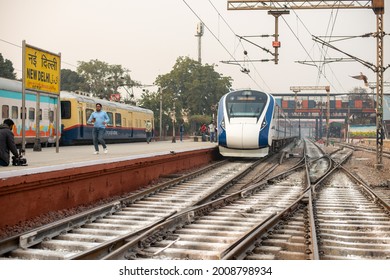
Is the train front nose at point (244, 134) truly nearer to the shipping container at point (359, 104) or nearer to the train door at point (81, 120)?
the shipping container at point (359, 104)

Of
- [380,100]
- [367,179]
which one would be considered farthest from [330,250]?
[380,100]

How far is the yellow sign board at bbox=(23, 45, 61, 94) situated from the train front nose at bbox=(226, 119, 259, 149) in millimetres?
8142

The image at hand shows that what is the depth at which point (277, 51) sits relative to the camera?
19828 millimetres

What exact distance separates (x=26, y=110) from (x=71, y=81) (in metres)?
26.8

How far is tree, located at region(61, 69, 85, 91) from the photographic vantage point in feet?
140

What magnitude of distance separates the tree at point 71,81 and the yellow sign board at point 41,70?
3180 cm

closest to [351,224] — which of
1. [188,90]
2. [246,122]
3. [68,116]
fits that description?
[246,122]

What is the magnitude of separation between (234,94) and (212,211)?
11.0m

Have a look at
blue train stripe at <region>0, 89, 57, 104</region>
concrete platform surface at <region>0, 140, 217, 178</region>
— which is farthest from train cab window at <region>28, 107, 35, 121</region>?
concrete platform surface at <region>0, 140, 217, 178</region>

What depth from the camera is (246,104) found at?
18469 millimetres

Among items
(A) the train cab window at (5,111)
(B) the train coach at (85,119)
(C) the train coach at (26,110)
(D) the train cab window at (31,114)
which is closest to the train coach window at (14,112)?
(C) the train coach at (26,110)

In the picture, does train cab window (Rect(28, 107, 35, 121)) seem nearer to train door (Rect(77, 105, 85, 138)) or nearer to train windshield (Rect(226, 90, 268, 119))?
train door (Rect(77, 105, 85, 138))
